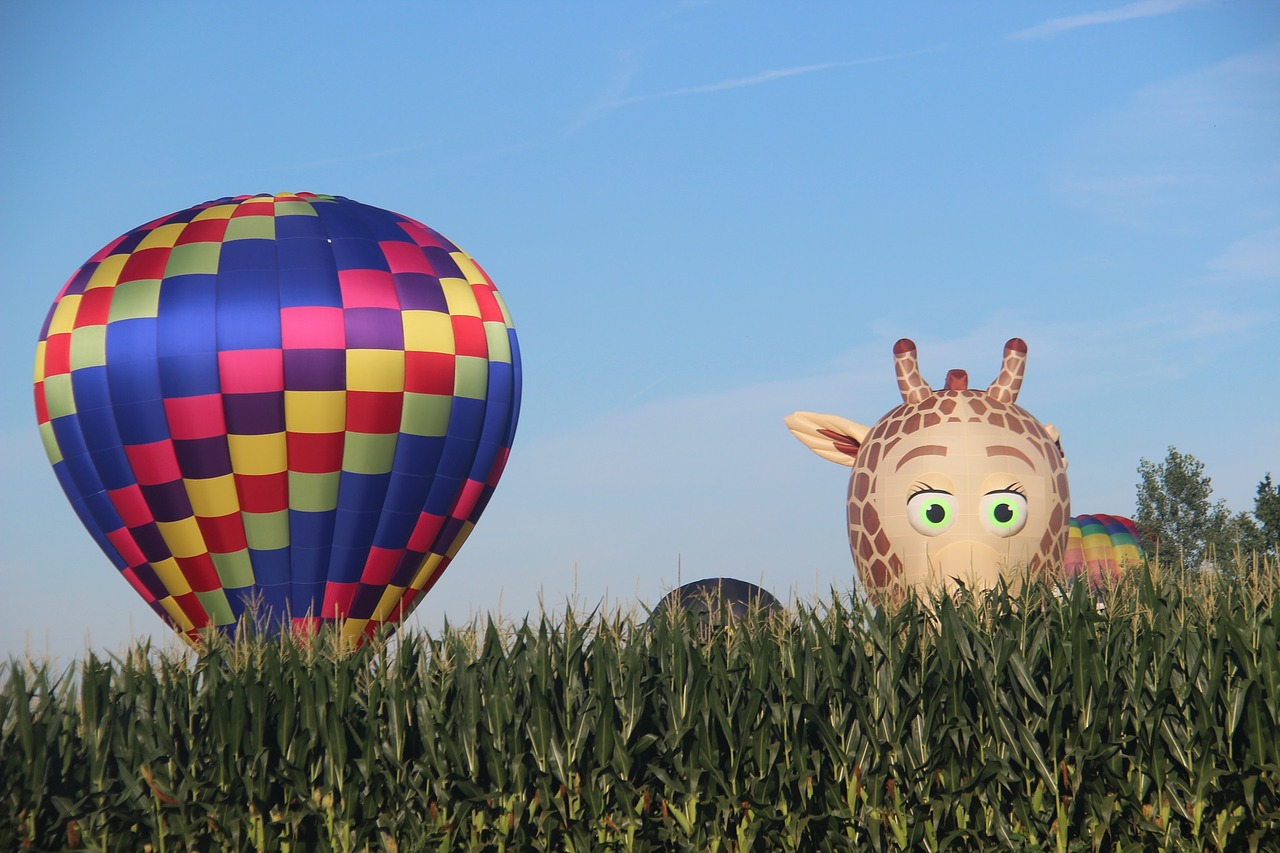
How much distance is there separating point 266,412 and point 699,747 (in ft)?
29.5

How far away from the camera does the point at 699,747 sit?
1070 cm

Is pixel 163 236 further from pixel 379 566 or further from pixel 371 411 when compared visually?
pixel 379 566

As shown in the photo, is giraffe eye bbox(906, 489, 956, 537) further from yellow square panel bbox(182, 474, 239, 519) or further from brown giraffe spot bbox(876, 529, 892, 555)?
yellow square panel bbox(182, 474, 239, 519)

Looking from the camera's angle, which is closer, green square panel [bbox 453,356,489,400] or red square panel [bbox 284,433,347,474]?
red square panel [bbox 284,433,347,474]

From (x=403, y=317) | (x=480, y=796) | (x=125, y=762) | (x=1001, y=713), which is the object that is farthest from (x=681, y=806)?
(x=403, y=317)

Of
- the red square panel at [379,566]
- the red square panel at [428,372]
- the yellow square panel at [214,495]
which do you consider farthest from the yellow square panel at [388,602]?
the red square panel at [428,372]

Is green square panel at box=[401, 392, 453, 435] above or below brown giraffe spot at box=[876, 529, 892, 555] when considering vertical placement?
above

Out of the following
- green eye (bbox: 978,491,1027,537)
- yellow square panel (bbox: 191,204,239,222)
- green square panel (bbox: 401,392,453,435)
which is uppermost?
yellow square panel (bbox: 191,204,239,222)

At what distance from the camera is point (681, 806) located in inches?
422

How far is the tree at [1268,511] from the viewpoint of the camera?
37938 mm

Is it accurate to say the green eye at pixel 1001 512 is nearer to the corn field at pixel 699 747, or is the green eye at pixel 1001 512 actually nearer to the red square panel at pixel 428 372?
the corn field at pixel 699 747

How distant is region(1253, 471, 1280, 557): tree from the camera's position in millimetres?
37938

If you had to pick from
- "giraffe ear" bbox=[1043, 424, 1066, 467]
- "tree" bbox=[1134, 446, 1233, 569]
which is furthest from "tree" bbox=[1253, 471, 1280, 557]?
"giraffe ear" bbox=[1043, 424, 1066, 467]

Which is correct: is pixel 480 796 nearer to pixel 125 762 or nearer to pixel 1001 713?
pixel 125 762
